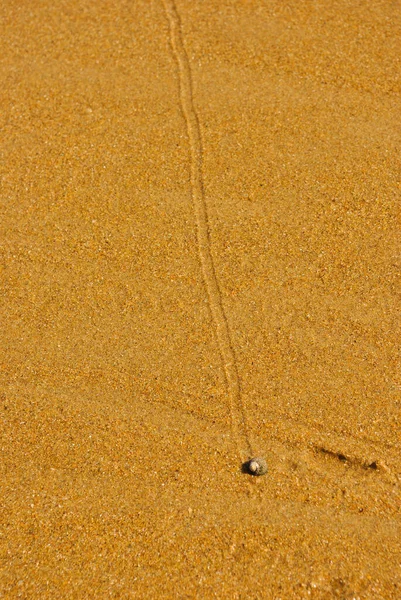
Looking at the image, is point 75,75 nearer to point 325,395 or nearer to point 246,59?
point 246,59

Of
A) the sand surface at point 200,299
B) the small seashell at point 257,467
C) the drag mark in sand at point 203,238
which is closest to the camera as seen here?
the sand surface at point 200,299

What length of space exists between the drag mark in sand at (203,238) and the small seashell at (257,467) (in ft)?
0.21

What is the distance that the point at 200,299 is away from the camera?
3.72 meters

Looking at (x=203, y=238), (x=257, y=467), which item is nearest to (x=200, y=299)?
(x=203, y=238)

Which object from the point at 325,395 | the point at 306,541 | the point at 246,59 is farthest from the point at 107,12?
the point at 306,541

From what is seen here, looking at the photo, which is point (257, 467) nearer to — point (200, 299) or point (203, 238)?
point (200, 299)

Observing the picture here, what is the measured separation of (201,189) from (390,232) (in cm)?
117

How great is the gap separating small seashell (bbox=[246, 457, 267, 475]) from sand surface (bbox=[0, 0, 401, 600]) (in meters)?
0.04

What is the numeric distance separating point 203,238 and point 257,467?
1392 millimetres

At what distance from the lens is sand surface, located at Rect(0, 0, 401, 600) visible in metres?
3.10

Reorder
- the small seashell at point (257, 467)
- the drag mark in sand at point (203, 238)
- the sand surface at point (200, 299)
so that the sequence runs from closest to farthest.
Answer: the sand surface at point (200, 299), the small seashell at point (257, 467), the drag mark in sand at point (203, 238)

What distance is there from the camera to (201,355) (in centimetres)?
355

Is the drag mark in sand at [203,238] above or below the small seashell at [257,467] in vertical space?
above

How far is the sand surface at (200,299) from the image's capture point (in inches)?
122
